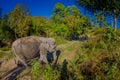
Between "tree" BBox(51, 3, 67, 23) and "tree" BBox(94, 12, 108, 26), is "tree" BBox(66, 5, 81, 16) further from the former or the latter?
"tree" BBox(94, 12, 108, 26)

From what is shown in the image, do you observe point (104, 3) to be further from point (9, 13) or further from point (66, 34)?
point (9, 13)

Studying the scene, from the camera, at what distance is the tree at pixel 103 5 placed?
31.2m

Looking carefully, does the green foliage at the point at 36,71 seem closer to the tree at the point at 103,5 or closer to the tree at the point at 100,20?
the tree at the point at 100,20

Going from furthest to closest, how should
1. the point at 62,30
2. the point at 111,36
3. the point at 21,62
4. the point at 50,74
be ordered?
the point at 62,30, the point at 21,62, the point at 111,36, the point at 50,74

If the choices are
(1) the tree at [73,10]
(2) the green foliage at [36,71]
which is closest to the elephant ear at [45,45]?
(2) the green foliage at [36,71]

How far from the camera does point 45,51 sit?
16031 mm

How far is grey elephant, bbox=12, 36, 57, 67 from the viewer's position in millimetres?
15984

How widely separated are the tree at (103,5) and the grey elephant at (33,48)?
15.6 metres

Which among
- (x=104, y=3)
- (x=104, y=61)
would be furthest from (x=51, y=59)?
(x=104, y=3)

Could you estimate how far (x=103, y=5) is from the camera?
32531mm

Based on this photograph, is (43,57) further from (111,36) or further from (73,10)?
(73,10)

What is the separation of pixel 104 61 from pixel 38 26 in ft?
144

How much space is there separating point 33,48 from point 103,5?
18.4 meters

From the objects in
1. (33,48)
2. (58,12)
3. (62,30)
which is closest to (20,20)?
(58,12)
